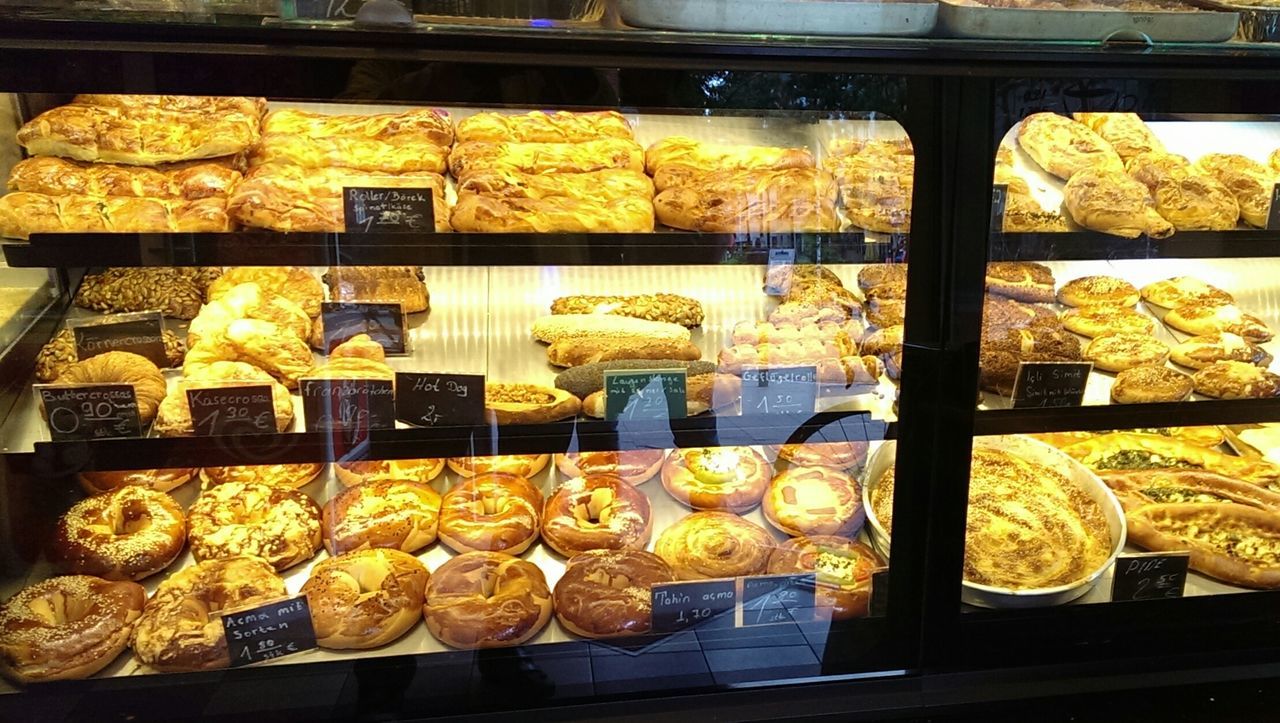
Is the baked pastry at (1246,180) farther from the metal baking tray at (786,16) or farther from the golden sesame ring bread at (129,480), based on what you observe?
the golden sesame ring bread at (129,480)

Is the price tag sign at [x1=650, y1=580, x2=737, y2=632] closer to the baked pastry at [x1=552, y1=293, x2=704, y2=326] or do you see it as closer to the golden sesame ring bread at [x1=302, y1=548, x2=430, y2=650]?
the golden sesame ring bread at [x1=302, y1=548, x2=430, y2=650]

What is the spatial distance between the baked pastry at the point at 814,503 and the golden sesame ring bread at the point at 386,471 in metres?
0.92

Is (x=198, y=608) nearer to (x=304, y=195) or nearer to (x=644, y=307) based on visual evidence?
(x=304, y=195)

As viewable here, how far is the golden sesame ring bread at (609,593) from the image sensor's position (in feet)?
6.72

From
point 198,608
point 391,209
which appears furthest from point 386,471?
point 391,209

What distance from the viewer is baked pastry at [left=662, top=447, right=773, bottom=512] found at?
2398 millimetres

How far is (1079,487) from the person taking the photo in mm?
2389

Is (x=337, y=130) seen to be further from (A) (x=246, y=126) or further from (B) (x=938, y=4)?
(B) (x=938, y=4)

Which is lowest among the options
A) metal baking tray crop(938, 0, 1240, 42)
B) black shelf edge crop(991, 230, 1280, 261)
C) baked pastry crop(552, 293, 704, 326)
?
baked pastry crop(552, 293, 704, 326)

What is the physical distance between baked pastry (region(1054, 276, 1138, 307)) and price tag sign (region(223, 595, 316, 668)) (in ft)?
7.41

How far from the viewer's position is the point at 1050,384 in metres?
2.10

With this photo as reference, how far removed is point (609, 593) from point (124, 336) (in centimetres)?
130

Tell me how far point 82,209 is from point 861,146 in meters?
1.85

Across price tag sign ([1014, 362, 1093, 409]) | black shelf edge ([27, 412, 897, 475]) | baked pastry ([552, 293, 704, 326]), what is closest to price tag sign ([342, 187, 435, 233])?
black shelf edge ([27, 412, 897, 475])
